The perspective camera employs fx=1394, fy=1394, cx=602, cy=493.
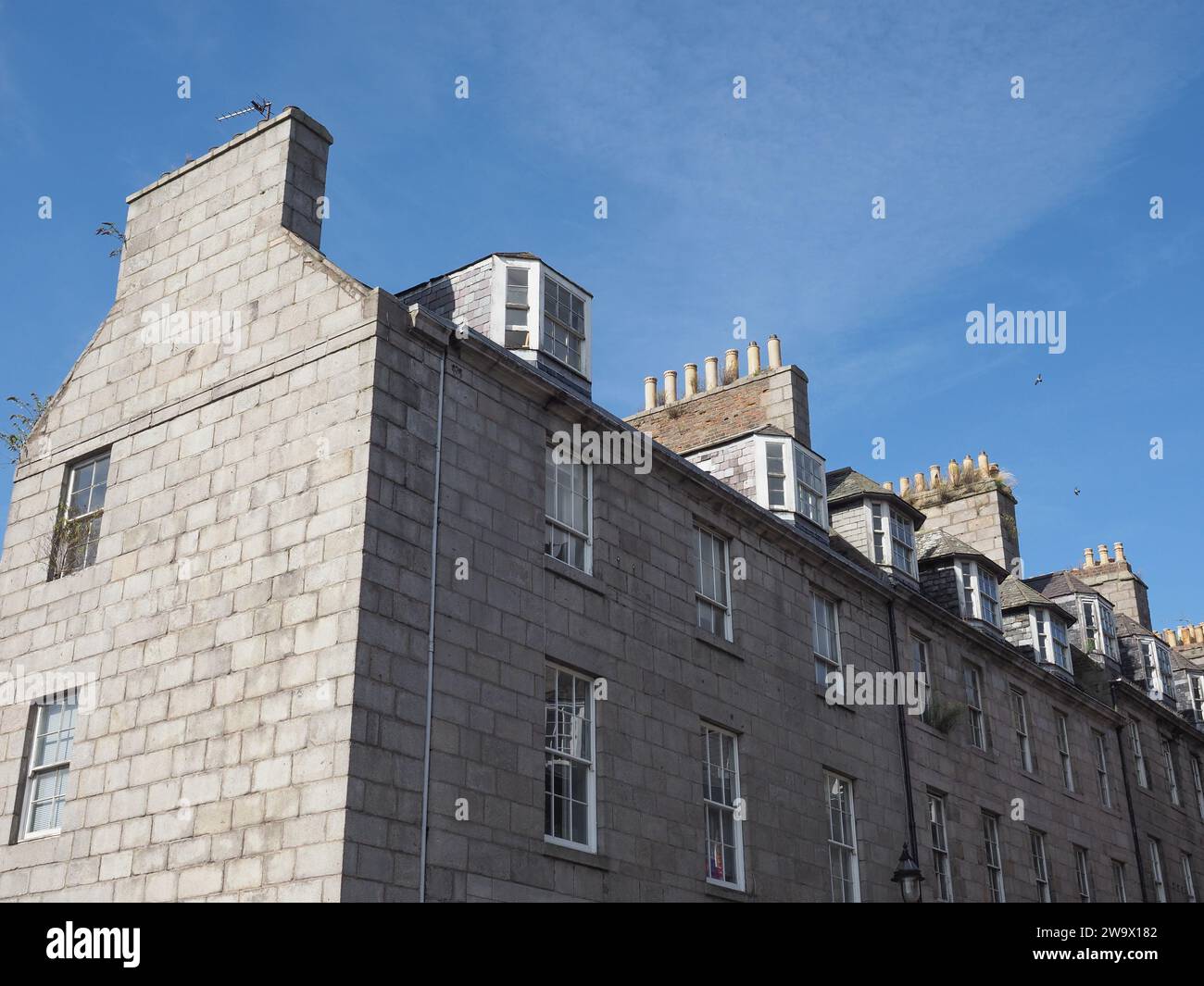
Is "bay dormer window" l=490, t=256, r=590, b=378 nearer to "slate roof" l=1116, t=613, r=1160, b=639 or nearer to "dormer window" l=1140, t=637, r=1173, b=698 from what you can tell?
"slate roof" l=1116, t=613, r=1160, b=639

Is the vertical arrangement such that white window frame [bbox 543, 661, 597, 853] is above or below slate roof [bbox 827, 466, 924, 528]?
below

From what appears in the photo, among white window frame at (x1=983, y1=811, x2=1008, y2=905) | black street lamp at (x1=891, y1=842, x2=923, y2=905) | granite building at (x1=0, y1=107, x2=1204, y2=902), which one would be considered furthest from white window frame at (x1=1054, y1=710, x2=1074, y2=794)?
black street lamp at (x1=891, y1=842, x2=923, y2=905)

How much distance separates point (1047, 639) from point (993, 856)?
23.4ft

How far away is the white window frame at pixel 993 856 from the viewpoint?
79.9 ft

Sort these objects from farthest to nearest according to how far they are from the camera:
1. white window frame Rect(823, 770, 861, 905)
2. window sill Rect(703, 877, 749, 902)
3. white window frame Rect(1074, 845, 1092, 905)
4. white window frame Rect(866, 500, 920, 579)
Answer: white window frame Rect(1074, 845, 1092, 905)
white window frame Rect(866, 500, 920, 579)
white window frame Rect(823, 770, 861, 905)
window sill Rect(703, 877, 749, 902)

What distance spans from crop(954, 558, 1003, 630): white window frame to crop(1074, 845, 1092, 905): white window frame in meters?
4.74

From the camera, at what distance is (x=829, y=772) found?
21.0m

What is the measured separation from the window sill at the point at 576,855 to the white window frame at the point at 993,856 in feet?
35.2

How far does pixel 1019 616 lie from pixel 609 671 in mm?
16493

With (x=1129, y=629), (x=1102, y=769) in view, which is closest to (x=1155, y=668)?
(x=1129, y=629)

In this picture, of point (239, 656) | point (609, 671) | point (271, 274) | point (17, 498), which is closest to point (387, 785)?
point (239, 656)

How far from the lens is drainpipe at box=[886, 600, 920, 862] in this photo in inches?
879

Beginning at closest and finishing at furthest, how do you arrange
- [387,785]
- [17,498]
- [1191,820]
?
1. [387,785]
2. [17,498]
3. [1191,820]
